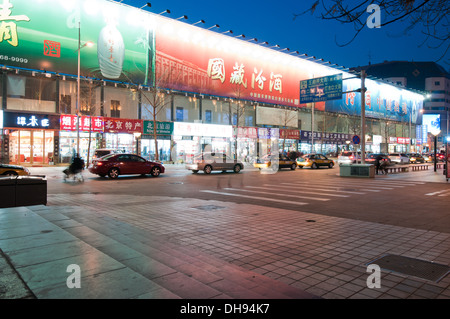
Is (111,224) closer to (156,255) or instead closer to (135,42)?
(156,255)

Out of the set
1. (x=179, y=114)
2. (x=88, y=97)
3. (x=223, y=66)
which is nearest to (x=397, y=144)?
(x=223, y=66)

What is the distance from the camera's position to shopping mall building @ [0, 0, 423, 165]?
28.4m

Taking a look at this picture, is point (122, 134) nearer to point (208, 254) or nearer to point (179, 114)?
point (179, 114)

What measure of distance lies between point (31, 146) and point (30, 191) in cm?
2489

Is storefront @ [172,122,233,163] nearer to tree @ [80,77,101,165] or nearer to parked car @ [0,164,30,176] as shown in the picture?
tree @ [80,77,101,165]

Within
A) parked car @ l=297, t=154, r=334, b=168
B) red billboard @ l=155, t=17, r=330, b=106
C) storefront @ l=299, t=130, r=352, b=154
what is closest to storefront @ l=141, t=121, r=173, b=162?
red billboard @ l=155, t=17, r=330, b=106

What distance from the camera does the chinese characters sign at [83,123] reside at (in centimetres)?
3023

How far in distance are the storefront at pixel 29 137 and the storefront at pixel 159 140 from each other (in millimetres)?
8510

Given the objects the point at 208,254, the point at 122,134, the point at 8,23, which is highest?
the point at 8,23

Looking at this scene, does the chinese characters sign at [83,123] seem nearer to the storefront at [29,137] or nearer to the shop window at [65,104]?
the storefront at [29,137]

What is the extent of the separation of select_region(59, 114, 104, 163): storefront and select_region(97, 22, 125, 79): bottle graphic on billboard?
4.77 meters

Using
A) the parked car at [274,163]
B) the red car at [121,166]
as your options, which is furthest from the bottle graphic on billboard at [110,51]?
the parked car at [274,163]

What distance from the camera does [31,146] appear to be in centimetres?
2981
